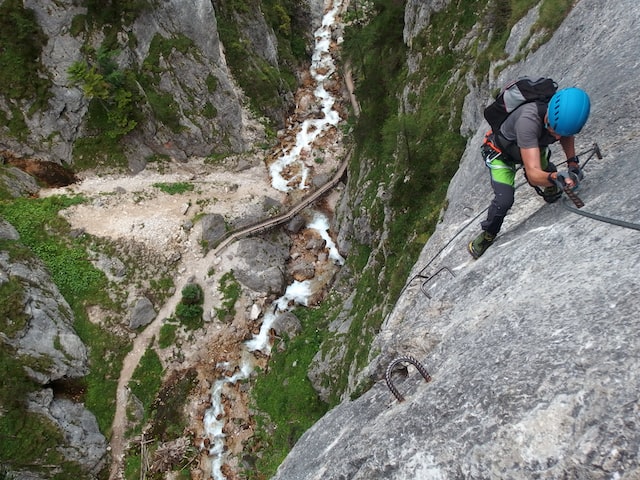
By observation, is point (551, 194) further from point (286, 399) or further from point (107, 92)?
point (107, 92)

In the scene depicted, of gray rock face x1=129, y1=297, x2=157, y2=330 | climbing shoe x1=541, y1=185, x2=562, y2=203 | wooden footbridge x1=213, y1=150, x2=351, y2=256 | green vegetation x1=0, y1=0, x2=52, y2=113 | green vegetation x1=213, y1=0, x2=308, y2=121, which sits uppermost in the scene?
green vegetation x1=0, y1=0, x2=52, y2=113

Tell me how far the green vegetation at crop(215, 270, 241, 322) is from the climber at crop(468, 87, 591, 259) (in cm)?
2385

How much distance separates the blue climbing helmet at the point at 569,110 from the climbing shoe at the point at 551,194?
204cm

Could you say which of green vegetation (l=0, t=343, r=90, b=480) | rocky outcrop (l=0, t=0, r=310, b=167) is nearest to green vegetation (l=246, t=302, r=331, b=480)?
green vegetation (l=0, t=343, r=90, b=480)

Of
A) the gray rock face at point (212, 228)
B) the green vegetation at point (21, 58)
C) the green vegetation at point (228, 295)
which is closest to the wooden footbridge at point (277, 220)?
the gray rock face at point (212, 228)

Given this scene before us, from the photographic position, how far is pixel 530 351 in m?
5.55

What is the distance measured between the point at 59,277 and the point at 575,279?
3234 centimetres

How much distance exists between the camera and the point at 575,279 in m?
6.09

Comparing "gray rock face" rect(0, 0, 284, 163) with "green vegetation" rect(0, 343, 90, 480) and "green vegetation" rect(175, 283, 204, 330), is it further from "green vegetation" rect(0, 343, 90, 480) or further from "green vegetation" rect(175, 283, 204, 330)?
"green vegetation" rect(0, 343, 90, 480)

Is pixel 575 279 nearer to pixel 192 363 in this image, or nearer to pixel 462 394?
pixel 462 394

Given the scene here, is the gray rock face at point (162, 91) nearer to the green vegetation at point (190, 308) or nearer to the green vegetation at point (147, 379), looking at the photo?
the green vegetation at point (190, 308)

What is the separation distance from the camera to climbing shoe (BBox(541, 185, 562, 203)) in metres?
7.87

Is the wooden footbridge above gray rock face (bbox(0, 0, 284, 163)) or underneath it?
underneath

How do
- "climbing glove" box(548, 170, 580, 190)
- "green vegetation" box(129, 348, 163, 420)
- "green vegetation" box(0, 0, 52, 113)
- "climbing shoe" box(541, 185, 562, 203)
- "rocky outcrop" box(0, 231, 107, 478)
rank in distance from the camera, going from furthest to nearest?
"green vegetation" box(0, 0, 52, 113) < "green vegetation" box(129, 348, 163, 420) < "rocky outcrop" box(0, 231, 107, 478) < "climbing shoe" box(541, 185, 562, 203) < "climbing glove" box(548, 170, 580, 190)
